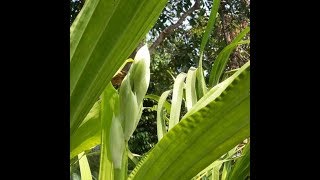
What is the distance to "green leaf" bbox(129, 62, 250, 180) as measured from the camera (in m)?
0.31

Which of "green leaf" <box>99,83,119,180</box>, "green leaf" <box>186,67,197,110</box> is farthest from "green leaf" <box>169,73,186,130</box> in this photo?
"green leaf" <box>99,83,119,180</box>

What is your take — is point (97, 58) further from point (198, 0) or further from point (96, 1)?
point (198, 0)

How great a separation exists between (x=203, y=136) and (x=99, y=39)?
0.09 meters

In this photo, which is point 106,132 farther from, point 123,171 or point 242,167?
point 242,167

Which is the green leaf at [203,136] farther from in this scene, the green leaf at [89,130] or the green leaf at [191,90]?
the green leaf at [191,90]

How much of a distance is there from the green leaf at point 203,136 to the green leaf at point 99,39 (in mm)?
60

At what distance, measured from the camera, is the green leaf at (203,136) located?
1.00 feet

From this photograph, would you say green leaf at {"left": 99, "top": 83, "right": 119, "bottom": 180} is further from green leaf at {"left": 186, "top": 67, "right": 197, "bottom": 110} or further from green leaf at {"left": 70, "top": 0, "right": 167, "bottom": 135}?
green leaf at {"left": 186, "top": 67, "right": 197, "bottom": 110}

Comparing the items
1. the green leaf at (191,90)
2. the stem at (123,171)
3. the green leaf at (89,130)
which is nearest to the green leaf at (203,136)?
the stem at (123,171)

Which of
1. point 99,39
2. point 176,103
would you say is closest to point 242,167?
point 176,103
